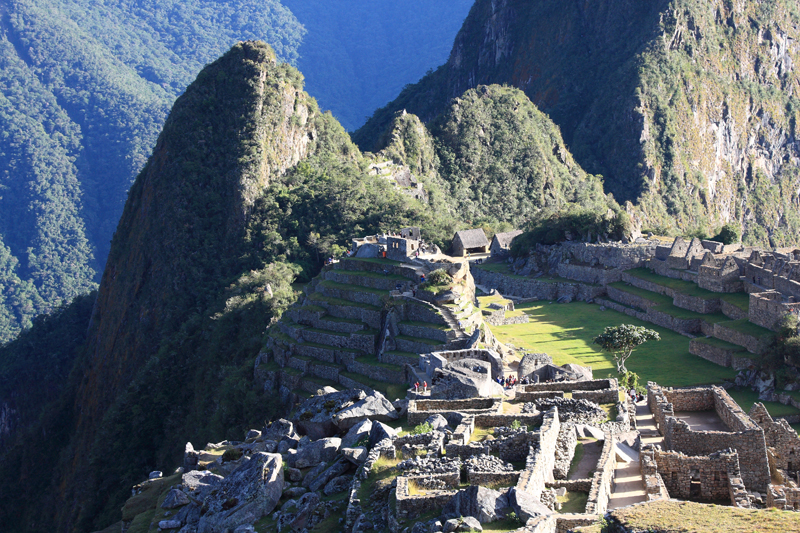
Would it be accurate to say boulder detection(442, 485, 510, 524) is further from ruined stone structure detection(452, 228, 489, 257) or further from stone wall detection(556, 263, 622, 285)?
ruined stone structure detection(452, 228, 489, 257)

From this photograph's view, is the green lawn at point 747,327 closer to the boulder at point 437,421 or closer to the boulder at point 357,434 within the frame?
the boulder at point 357,434

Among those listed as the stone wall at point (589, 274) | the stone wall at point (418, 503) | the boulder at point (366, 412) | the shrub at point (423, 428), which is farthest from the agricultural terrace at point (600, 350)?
the stone wall at point (418, 503)

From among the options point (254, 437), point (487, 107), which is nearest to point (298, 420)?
point (254, 437)

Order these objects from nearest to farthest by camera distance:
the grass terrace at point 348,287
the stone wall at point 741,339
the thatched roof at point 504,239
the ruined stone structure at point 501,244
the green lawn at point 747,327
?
the stone wall at point 741,339
the green lawn at point 747,327
the grass terrace at point 348,287
the ruined stone structure at point 501,244
the thatched roof at point 504,239

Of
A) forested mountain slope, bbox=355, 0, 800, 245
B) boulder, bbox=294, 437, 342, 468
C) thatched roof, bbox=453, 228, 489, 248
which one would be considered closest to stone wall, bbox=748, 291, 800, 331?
boulder, bbox=294, 437, 342, 468

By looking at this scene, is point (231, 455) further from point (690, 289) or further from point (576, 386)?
point (690, 289)
